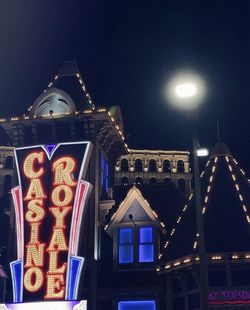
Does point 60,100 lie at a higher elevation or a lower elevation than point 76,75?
lower

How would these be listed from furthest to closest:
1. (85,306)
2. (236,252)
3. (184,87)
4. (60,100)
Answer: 1. (60,100)
2. (85,306)
3. (236,252)
4. (184,87)

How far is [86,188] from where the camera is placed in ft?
89.6

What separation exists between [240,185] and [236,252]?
4.78 meters

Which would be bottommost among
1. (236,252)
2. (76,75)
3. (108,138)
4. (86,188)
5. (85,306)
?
(85,306)

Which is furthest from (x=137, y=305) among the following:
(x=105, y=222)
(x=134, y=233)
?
(x=105, y=222)

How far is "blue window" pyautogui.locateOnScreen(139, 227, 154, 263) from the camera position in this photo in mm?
27766

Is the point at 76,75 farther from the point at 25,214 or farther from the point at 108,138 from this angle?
the point at 25,214

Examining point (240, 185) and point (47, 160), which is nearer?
point (240, 185)

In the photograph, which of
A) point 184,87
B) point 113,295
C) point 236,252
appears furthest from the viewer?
point 113,295

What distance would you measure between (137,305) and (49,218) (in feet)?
21.9

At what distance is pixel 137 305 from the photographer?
2683 cm

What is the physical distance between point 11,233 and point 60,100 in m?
8.63

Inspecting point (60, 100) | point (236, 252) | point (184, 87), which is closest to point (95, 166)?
point (60, 100)

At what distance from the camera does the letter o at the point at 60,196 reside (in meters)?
27.3
